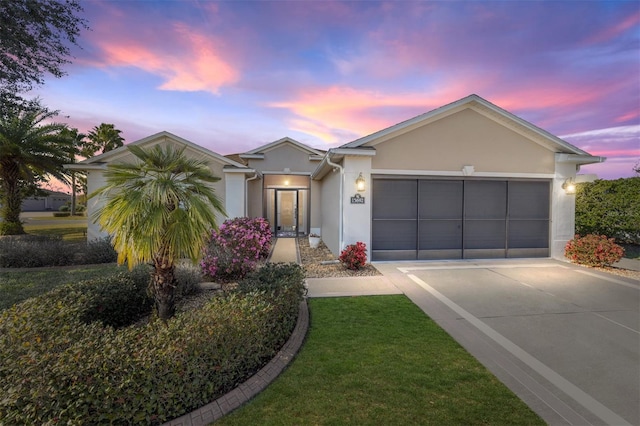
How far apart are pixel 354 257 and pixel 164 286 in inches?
203

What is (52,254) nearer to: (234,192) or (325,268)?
(234,192)

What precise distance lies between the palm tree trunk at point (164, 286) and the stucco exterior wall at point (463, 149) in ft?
22.2

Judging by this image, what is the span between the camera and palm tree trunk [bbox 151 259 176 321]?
184 inches

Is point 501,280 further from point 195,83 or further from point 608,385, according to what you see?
point 195,83

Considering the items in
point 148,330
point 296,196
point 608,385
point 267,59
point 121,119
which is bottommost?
point 608,385

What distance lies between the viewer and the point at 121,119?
13.4m

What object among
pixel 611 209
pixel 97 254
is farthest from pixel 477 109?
pixel 97 254

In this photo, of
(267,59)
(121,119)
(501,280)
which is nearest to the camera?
(501,280)

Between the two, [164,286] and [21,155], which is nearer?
[164,286]

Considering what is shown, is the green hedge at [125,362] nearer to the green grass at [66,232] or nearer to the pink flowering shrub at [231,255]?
the pink flowering shrub at [231,255]

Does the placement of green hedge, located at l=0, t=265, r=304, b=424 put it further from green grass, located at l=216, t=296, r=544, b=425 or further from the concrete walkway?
the concrete walkway

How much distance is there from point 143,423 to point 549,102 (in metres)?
15.3

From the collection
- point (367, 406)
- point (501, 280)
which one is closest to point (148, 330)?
point (367, 406)

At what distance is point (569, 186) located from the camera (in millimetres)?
10008
